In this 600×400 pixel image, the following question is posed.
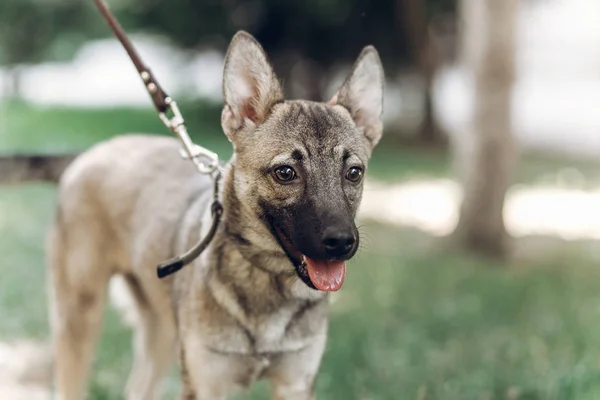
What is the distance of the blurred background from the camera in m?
4.99

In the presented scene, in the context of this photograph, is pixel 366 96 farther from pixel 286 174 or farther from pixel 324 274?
pixel 324 274

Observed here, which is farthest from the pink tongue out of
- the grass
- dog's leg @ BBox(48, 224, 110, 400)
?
the grass

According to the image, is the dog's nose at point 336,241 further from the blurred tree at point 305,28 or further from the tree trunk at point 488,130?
the blurred tree at point 305,28

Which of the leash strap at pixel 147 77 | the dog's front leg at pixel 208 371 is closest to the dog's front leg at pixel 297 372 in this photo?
the dog's front leg at pixel 208 371

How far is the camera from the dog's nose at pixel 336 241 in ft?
8.95

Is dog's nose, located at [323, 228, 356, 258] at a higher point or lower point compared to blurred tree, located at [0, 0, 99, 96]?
higher

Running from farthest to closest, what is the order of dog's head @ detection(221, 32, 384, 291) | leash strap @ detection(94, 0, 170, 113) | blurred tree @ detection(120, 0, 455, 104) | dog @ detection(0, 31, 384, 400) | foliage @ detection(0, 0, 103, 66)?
foliage @ detection(0, 0, 103, 66)
blurred tree @ detection(120, 0, 455, 104)
leash strap @ detection(94, 0, 170, 113)
dog @ detection(0, 31, 384, 400)
dog's head @ detection(221, 32, 384, 291)

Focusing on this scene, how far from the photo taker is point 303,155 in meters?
2.99

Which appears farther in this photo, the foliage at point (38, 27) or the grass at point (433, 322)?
the foliage at point (38, 27)

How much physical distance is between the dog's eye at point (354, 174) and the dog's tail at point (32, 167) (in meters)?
2.04

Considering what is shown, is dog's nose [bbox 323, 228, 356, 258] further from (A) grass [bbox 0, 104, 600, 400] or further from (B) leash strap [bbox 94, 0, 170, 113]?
(A) grass [bbox 0, 104, 600, 400]

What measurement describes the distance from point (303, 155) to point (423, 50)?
1253 centimetres

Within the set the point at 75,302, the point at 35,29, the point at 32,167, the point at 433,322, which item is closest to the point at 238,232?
the point at 75,302

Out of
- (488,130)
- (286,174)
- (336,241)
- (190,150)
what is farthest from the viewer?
(488,130)
